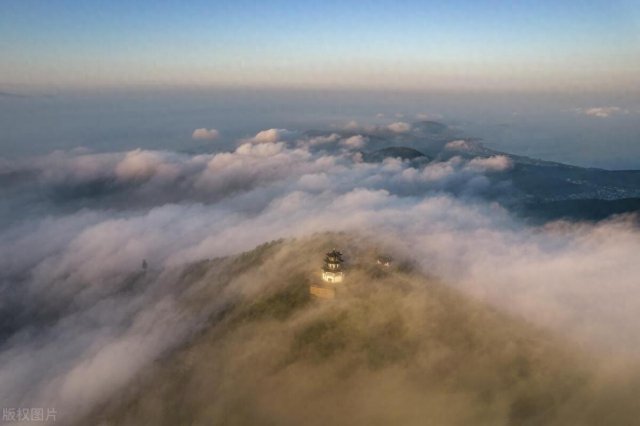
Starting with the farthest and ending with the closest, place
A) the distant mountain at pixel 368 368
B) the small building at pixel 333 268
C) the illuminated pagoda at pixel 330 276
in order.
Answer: the illuminated pagoda at pixel 330 276
the small building at pixel 333 268
the distant mountain at pixel 368 368

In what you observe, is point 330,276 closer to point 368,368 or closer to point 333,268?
point 333,268

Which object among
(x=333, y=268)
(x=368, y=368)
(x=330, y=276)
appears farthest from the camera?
(x=330, y=276)

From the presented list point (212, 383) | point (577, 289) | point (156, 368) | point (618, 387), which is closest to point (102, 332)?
point (156, 368)

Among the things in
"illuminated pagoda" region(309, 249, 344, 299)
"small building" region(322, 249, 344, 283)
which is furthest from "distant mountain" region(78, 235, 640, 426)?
"small building" region(322, 249, 344, 283)

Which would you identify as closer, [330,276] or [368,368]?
[368,368]

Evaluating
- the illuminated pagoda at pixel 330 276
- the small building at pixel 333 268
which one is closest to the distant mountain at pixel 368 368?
the illuminated pagoda at pixel 330 276

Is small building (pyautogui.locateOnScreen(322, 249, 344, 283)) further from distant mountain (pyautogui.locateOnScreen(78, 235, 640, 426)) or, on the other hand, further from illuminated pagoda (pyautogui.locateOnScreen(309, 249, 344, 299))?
distant mountain (pyautogui.locateOnScreen(78, 235, 640, 426))

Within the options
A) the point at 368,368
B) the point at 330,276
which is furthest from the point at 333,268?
the point at 368,368

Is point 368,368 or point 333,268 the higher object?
point 333,268

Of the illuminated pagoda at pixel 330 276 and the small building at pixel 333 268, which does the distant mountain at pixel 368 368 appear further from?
the small building at pixel 333 268
